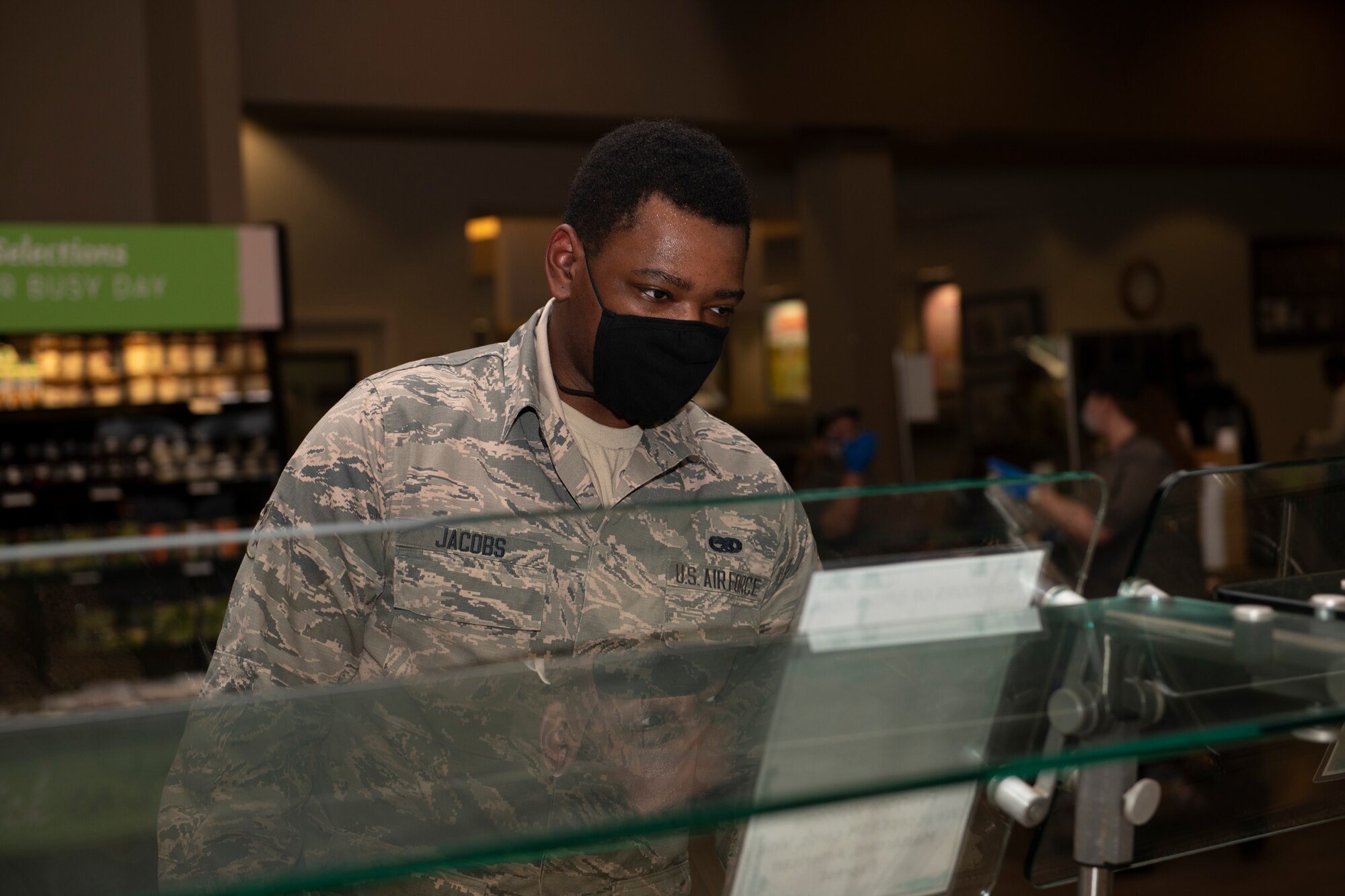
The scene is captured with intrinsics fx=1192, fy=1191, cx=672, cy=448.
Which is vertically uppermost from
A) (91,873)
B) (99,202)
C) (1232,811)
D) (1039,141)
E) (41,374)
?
(1039,141)

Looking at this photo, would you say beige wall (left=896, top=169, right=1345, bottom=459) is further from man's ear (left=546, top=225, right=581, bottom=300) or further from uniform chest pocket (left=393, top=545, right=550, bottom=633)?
uniform chest pocket (left=393, top=545, right=550, bottom=633)

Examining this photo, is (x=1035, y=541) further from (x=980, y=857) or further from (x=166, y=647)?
(x=166, y=647)

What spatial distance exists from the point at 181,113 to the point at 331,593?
5.72 m

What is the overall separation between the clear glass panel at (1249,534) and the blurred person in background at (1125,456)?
86.6 inches

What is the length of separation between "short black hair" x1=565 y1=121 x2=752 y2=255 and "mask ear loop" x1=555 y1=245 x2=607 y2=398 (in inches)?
0.8

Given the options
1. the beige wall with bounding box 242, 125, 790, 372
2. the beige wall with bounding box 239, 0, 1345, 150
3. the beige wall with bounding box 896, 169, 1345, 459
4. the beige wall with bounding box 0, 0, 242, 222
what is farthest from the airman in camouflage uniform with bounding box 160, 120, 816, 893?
the beige wall with bounding box 896, 169, 1345, 459

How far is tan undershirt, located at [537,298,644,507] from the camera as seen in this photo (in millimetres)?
Result: 1404

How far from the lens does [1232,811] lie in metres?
1.09

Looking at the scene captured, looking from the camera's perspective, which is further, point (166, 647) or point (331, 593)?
point (331, 593)

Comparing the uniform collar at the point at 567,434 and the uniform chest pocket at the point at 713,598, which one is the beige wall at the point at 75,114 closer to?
the uniform collar at the point at 567,434

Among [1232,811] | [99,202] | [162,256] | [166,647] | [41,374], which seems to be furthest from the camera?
[99,202]

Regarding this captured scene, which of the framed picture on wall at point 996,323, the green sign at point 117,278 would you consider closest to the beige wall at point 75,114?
the green sign at point 117,278

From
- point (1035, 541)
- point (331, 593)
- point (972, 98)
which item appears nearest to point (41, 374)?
point (331, 593)

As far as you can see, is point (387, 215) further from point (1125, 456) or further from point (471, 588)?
point (471, 588)
